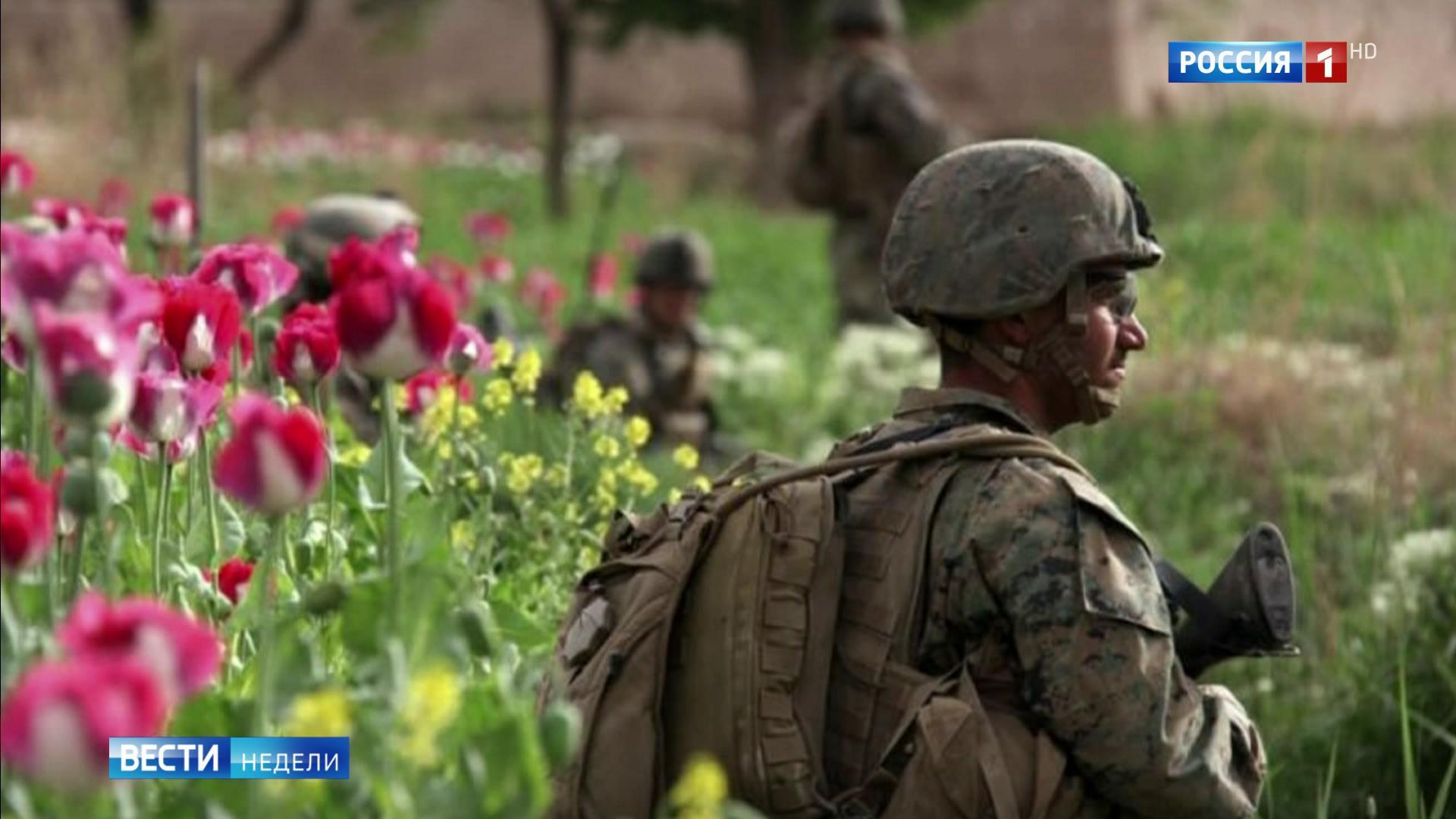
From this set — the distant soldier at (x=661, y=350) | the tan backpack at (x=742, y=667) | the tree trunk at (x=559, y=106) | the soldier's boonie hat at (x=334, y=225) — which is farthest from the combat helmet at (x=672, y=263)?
the tree trunk at (x=559, y=106)

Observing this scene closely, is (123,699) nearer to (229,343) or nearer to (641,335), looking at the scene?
Answer: (229,343)

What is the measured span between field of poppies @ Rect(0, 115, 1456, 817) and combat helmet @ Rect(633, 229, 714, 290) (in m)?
0.60

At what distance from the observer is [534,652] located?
4727 mm

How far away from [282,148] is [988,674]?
2076 centimetres

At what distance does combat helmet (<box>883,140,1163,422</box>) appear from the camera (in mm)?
4328

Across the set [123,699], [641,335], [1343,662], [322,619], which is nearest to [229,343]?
[322,619]

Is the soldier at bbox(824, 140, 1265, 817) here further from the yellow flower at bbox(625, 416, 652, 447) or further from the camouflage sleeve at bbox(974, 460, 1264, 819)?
the yellow flower at bbox(625, 416, 652, 447)

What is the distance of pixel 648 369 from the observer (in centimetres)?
1030

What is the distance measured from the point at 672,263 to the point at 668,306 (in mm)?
147

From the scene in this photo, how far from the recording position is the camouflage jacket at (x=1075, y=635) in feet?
13.2

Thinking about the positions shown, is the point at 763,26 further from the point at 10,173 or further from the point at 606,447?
the point at 606,447

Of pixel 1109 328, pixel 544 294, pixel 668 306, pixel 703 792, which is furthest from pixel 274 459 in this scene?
pixel 544 294

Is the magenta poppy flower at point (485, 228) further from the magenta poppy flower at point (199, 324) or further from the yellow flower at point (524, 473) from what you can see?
the magenta poppy flower at point (199, 324)

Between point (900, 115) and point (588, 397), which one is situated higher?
point (588, 397)
